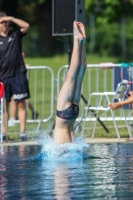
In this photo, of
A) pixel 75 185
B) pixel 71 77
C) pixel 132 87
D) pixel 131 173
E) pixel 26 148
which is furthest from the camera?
pixel 132 87

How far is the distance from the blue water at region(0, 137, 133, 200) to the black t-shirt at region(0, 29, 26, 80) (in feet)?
5.09

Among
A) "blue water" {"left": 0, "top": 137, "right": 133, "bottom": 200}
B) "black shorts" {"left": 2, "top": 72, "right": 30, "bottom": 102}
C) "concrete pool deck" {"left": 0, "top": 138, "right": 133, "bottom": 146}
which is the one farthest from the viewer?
"black shorts" {"left": 2, "top": 72, "right": 30, "bottom": 102}

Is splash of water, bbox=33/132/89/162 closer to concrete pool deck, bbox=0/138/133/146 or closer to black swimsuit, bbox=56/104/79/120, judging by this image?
black swimsuit, bbox=56/104/79/120

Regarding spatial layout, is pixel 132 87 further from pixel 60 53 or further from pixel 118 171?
pixel 60 53

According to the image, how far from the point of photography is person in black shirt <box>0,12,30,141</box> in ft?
41.0

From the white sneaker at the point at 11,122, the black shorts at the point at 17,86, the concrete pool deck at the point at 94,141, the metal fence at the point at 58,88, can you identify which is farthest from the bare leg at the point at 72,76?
the white sneaker at the point at 11,122

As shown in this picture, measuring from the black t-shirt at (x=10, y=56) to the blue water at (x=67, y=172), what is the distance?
1.55 meters

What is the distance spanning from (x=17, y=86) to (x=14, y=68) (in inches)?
11.4

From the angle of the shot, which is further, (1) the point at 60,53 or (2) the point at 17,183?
(1) the point at 60,53

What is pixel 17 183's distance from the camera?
784 centimetres

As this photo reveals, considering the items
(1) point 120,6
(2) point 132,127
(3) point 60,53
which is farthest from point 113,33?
(2) point 132,127

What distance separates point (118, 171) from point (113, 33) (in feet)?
112

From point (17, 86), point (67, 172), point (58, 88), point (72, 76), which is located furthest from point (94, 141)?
point (67, 172)

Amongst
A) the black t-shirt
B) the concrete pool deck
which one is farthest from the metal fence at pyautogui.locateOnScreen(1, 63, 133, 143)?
the black t-shirt
